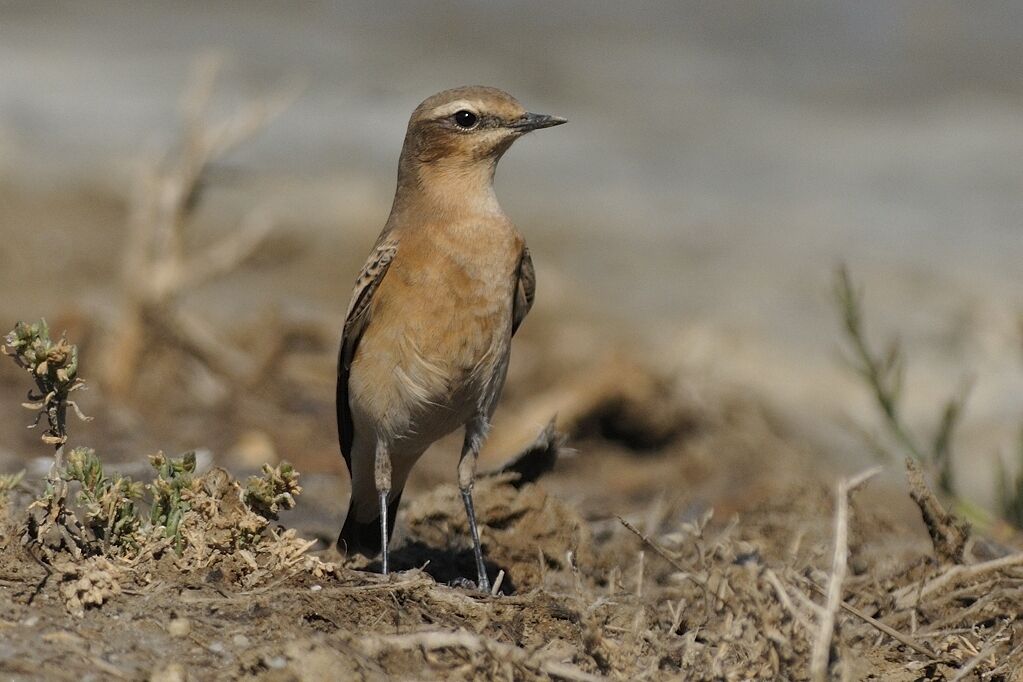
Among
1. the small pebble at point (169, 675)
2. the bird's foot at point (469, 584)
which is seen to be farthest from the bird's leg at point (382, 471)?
the small pebble at point (169, 675)

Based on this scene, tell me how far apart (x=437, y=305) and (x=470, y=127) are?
0.95 metres

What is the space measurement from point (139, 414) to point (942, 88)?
442 inches

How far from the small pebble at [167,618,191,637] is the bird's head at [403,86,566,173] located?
274 cm

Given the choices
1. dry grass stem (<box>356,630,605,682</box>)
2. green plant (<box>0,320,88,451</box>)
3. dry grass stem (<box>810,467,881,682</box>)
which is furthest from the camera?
green plant (<box>0,320,88,451</box>)

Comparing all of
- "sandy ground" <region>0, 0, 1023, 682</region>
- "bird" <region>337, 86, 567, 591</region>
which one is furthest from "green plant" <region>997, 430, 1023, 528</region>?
"bird" <region>337, 86, 567, 591</region>

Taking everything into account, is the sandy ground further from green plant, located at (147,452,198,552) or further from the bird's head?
the bird's head

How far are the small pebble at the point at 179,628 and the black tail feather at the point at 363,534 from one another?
7.70ft

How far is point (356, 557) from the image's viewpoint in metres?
6.91

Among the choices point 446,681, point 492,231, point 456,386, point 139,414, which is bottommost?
point 139,414

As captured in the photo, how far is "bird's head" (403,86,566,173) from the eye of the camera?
6.88 m

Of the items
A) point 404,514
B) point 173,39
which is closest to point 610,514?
point 404,514

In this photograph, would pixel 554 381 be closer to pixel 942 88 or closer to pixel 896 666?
pixel 896 666

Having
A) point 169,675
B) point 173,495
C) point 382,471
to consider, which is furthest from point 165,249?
point 169,675

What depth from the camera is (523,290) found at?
6.89 meters
